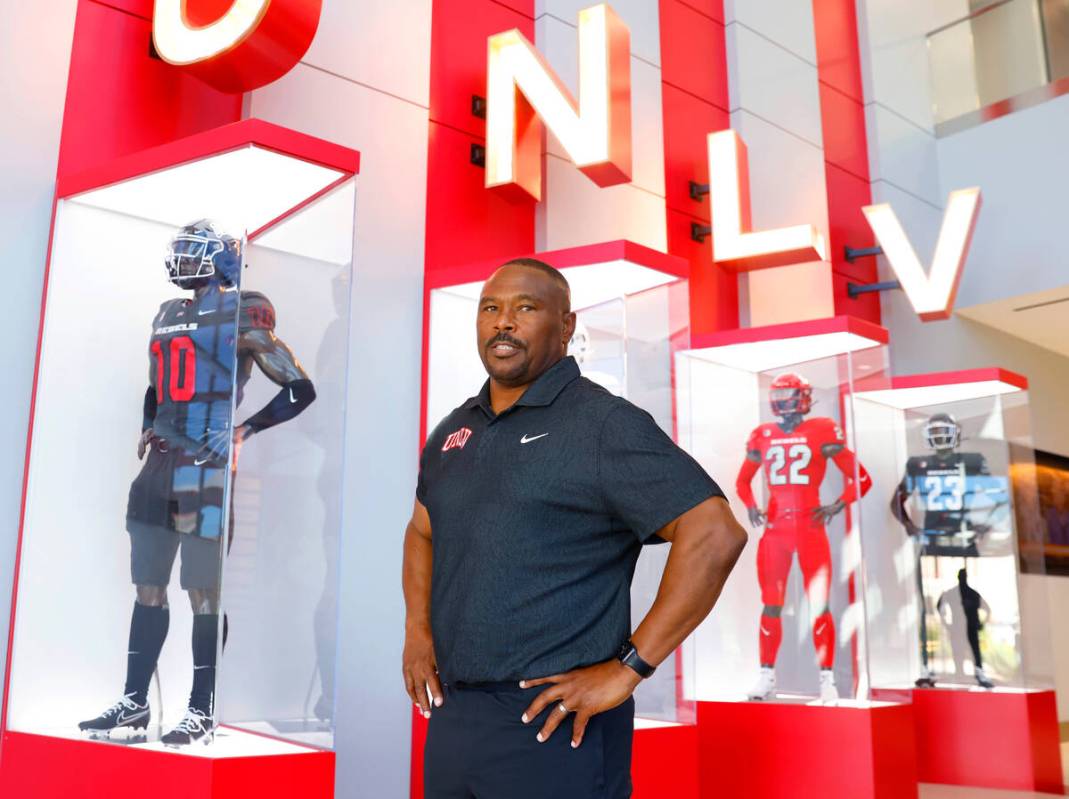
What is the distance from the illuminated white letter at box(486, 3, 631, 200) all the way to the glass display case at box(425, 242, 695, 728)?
25.5 inches

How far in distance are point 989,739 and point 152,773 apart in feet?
15.6

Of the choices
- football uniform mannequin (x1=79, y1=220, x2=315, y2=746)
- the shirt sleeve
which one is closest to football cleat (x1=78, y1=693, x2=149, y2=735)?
football uniform mannequin (x1=79, y1=220, x2=315, y2=746)

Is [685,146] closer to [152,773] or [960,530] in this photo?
[960,530]

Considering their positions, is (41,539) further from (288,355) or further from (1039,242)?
(1039,242)

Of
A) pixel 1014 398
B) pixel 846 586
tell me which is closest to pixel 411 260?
pixel 846 586

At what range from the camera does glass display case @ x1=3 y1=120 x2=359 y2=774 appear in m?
2.74

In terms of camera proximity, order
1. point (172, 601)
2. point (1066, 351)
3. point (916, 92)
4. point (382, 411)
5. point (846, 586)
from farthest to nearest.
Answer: point (1066, 351), point (916, 92), point (846, 586), point (382, 411), point (172, 601)

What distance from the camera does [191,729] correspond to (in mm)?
2594

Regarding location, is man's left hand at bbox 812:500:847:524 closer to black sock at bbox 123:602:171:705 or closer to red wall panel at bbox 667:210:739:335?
red wall panel at bbox 667:210:739:335

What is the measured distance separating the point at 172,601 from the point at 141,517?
288 millimetres

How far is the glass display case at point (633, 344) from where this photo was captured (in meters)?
4.03

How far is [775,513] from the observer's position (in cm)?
504

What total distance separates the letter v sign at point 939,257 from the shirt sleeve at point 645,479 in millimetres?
5463

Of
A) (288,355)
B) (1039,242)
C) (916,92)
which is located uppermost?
(916,92)
